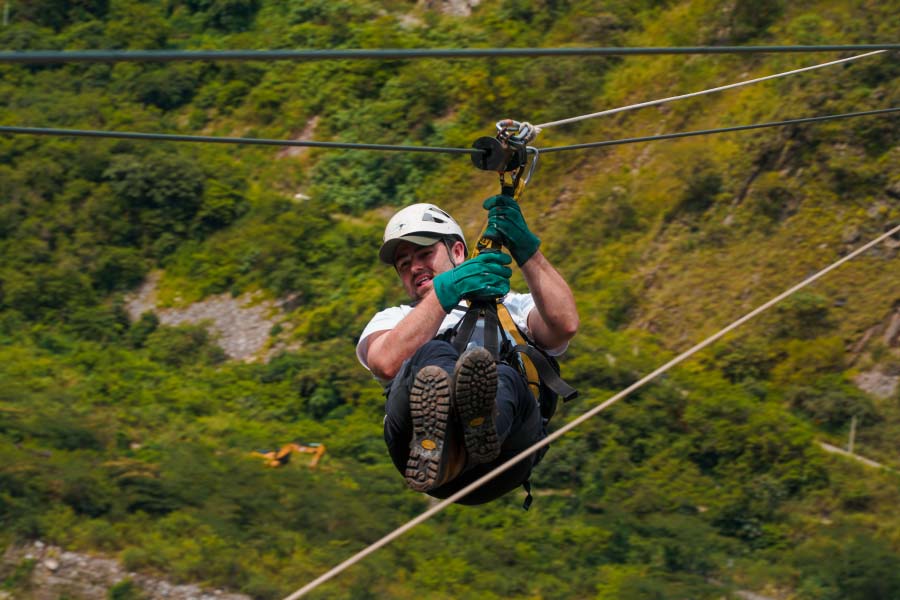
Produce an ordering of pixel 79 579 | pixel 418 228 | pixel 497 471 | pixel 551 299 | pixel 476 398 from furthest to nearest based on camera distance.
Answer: pixel 79 579
pixel 418 228
pixel 551 299
pixel 476 398
pixel 497 471

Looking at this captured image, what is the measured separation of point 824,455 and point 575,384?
8.93 ft

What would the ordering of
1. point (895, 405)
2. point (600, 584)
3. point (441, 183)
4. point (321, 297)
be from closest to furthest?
point (600, 584) < point (895, 405) < point (321, 297) < point (441, 183)

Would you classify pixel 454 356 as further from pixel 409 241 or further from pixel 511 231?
pixel 409 241

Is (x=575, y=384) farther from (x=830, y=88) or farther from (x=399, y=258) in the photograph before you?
(x=399, y=258)

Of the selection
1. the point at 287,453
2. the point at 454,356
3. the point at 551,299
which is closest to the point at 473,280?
the point at 454,356

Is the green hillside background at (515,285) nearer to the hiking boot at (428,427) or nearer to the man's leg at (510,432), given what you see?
the man's leg at (510,432)

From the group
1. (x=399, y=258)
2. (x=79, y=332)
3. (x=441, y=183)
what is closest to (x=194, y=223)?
(x=79, y=332)

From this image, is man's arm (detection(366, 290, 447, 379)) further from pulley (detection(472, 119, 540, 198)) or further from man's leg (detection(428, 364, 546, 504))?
pulley (detection(472, 119, 540, 198))

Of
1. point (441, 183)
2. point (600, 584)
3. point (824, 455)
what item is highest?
point (441, 183)

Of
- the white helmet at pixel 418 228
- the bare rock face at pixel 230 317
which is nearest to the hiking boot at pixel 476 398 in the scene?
the white helmet at pixel 418 228

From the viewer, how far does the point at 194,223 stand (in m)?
18.8

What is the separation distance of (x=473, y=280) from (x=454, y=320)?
1.17ft

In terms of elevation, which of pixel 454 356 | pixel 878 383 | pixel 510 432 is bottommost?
pixel 878 383

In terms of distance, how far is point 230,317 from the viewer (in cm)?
1717
